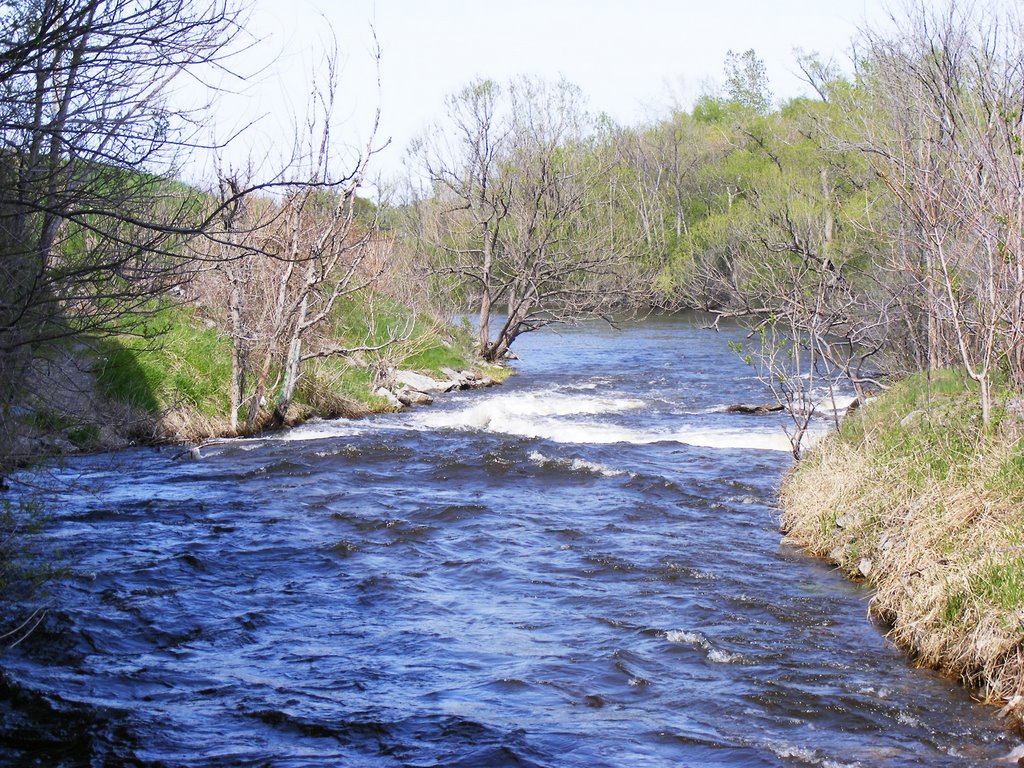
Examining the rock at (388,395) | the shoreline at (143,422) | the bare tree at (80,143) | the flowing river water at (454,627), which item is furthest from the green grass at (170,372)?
the bare tree at (80,143)

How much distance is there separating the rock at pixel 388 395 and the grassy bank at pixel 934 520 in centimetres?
965

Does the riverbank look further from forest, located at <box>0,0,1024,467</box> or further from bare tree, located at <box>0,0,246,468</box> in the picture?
bare tree, located at <box>0,0,246,468</box>

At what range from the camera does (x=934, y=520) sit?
770 centimetres

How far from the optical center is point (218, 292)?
16.1m

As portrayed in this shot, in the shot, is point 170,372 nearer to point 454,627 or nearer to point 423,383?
point 423,383

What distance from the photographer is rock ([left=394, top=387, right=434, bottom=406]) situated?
2007cm

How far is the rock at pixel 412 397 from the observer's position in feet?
65.8

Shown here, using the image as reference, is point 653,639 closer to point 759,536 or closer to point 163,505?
point 759,536

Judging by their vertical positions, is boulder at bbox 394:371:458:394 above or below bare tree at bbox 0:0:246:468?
below

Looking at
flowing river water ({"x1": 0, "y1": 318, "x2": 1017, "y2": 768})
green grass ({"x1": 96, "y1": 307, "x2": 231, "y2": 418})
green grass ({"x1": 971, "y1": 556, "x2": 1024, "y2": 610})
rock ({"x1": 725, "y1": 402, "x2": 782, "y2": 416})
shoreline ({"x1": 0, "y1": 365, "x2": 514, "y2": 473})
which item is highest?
green grass ({"x1": 96, "y1": 307, "x2": 231, "y2": 418})

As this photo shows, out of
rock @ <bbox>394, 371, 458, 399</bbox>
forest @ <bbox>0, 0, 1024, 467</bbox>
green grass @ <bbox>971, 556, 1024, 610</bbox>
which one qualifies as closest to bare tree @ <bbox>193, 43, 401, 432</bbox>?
forest @ <bbox>0, 0, 1024, 467</bbox>

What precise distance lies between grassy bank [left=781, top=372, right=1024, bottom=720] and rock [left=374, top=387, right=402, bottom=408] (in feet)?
31.7

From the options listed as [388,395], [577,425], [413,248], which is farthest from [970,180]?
[413,248]

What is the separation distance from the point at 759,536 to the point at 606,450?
503cm
